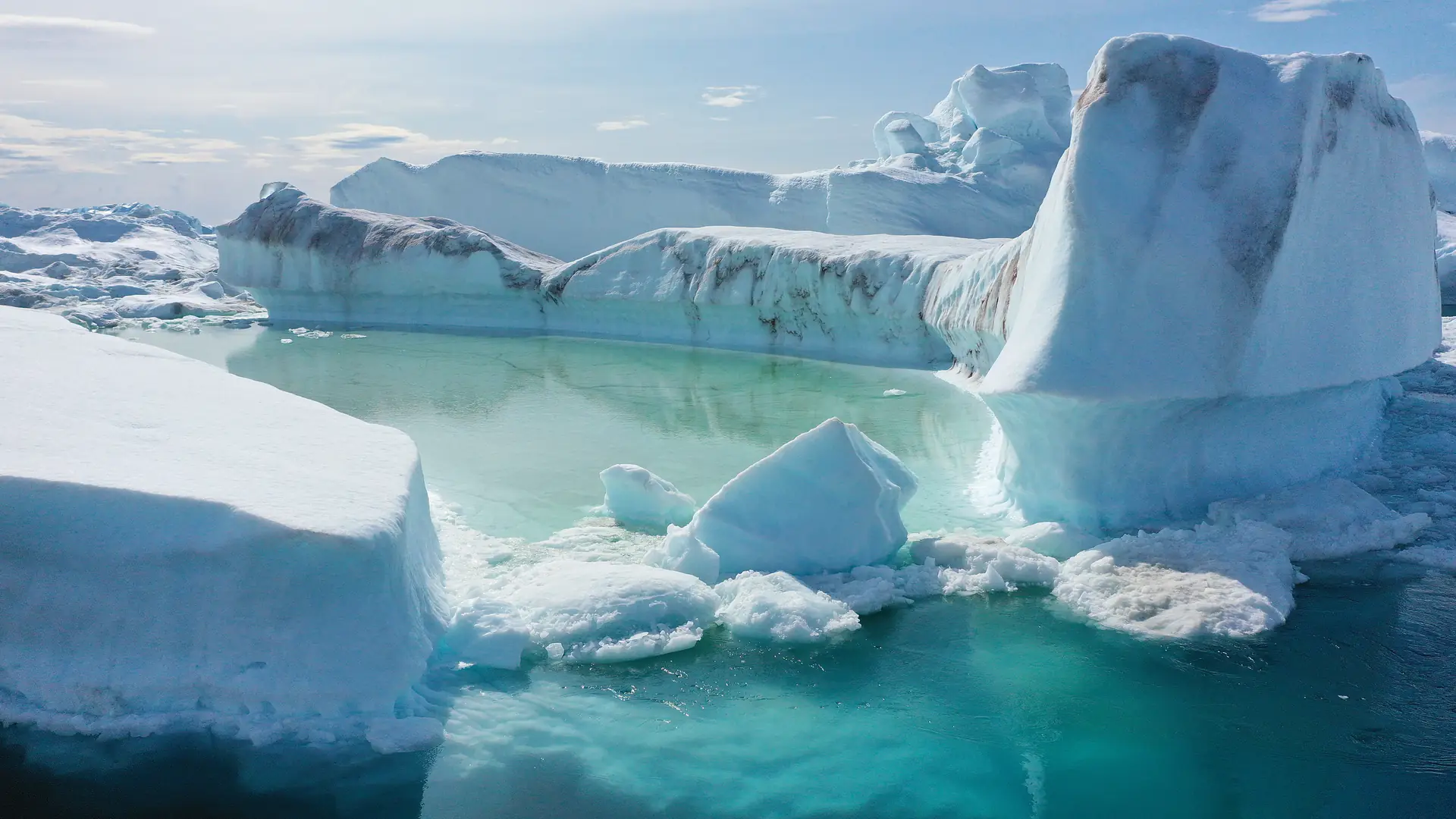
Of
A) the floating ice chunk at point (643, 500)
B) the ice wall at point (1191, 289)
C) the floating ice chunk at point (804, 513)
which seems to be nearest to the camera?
the floating ice chunk at point (804, 513)

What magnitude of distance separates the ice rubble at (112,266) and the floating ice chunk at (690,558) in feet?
45.0

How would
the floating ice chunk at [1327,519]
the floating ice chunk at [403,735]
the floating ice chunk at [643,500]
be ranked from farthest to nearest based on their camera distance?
the floating ice chunk at [643,500] < the floating ice chunk at [1327,519] < the floating ice chunk at [403,735]

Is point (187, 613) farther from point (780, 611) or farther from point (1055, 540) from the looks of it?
point (1055, 540)

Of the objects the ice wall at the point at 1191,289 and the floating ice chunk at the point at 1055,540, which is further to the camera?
the ice wall at the point at 1191,289

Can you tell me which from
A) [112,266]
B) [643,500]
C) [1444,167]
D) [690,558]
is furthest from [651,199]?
[690,558]

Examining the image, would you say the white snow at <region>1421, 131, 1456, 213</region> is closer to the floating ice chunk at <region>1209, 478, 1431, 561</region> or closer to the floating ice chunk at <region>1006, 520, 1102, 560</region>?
the floating ice chunk at <region>1209, 478, 1431, 561</region>

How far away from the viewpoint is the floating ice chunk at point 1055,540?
4762 mm

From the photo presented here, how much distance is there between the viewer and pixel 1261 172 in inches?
196

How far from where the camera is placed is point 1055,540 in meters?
4.81

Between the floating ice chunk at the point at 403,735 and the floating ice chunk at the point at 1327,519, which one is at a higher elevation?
the floating ice chunk at the point at 1327,519

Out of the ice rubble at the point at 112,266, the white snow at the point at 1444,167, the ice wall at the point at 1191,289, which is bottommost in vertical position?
the ice rubble at the point at 112,266

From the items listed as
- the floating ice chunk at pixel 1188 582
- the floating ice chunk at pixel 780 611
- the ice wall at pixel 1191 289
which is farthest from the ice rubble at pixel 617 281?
the floating ice chunk at pixel 780 611

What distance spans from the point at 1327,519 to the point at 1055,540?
1.31 meters

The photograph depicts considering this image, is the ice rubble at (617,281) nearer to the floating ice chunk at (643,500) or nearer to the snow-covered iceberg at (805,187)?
the snow-covered iceberg at (805,187)
